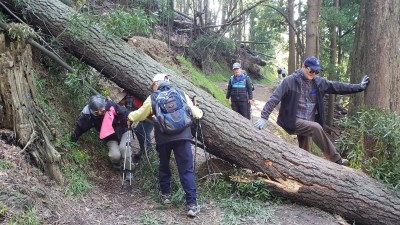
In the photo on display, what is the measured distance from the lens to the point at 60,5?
771cm

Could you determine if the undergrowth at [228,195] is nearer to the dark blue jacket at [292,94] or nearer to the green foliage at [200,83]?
the dark blue jacket at [292,94]

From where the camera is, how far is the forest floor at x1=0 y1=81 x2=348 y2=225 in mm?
4114

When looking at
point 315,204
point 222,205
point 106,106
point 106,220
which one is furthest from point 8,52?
point 315,204

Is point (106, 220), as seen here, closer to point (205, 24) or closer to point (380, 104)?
point (380, 104)

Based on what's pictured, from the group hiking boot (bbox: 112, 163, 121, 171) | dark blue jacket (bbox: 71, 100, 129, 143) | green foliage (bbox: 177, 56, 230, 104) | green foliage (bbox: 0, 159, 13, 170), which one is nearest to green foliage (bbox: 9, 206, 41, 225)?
green foliage (bbox: 0, 159, 13, 170)

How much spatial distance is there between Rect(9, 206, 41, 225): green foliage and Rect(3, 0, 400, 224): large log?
3.03 m

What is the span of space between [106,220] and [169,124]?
1574mm

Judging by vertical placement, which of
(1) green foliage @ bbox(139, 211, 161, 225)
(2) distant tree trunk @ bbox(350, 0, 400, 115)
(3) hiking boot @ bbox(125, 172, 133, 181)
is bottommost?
(1) green foliage @ bbox(139, 211, 161, 225)

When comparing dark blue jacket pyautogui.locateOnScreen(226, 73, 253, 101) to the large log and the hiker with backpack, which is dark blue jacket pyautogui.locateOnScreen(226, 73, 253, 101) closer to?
the large log

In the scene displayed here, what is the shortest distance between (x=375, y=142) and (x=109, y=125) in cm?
429

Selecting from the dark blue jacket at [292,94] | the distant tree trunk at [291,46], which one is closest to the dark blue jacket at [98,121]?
the dark blue jacket at [292,94]

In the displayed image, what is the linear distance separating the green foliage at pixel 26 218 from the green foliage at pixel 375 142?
4.44m

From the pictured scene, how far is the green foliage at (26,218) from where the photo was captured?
3.64 meters

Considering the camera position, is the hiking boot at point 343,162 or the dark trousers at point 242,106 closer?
the hiking boot at point 343,162
